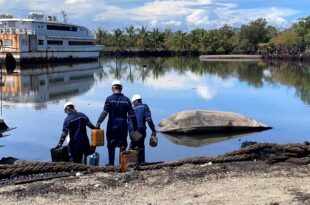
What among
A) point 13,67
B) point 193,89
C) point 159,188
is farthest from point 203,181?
point 13,67

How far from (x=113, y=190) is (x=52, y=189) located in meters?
0.91

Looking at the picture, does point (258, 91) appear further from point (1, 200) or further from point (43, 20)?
point (43, 20)

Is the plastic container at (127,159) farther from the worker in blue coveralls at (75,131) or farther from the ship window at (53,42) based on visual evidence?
the ship window at (53,42)

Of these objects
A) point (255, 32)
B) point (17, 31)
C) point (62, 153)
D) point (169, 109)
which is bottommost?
point (169, 109)

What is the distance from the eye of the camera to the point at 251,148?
9.84m

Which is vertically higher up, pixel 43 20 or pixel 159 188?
pixel 43 20

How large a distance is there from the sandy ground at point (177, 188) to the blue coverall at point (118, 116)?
1111 mm

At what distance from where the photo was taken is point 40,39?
70.1 meters

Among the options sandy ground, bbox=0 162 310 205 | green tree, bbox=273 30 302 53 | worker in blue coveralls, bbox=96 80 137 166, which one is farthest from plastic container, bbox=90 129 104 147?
green tree, bbox=273 30 302 53

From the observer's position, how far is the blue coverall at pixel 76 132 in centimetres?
904

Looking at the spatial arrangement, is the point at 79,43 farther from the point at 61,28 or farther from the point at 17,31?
the point at 17,31

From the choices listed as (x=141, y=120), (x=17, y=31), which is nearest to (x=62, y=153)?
(x=141, y=120)

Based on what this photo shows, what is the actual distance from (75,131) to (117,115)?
2.69 feet

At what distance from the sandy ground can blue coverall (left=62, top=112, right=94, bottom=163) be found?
104cm
